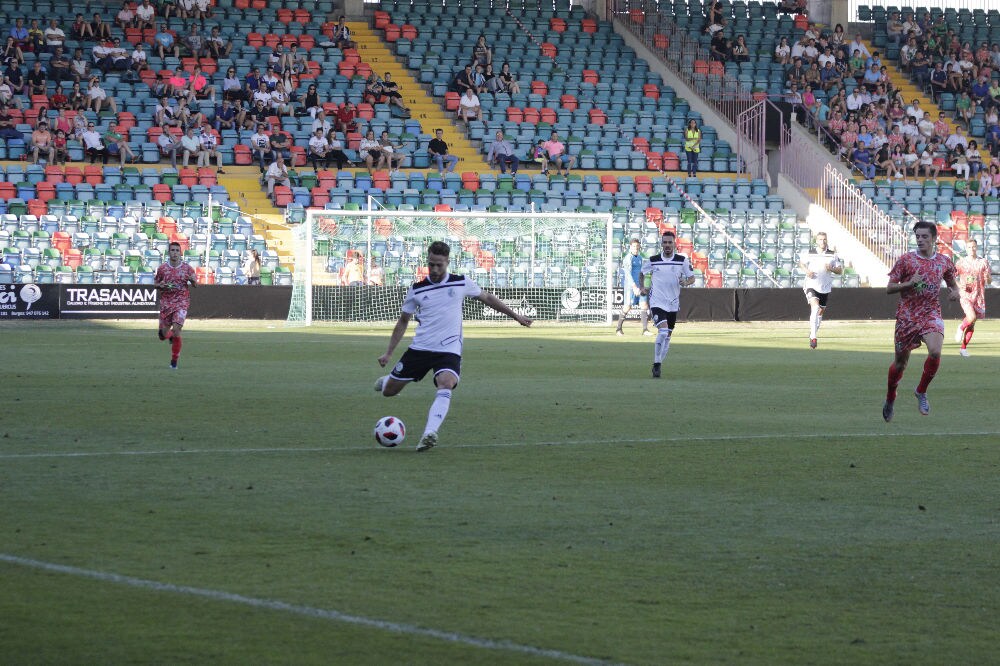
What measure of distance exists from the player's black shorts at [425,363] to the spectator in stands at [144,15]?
33.6 m

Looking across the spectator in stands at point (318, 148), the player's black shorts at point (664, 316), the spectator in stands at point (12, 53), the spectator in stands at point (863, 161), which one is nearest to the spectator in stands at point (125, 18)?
the spectator in stands at point (12, 53)

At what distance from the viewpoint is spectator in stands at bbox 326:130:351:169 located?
133ft

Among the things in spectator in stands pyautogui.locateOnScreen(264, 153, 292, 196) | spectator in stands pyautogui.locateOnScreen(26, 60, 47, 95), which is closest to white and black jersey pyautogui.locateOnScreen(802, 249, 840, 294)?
spectator in stands pyautogui.locateOnScreen(264, 153, 292, 196)

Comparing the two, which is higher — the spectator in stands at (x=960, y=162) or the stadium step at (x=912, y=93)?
the stadium step at (x=912, y=93)

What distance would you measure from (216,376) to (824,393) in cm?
A: 757

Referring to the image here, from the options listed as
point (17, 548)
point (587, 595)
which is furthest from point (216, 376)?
point (587, 595)

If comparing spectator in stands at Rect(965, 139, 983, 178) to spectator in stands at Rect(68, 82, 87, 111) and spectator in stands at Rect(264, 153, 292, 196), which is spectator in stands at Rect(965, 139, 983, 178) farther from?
spectator in stands at Rect(68, 82, 87, 111)

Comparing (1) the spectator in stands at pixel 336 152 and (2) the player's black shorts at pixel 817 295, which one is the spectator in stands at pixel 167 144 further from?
(2) the player's black shorts at pixel 817 295

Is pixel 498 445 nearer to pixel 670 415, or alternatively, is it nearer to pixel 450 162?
pixel 670 415

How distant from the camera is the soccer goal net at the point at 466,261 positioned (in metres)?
36.8

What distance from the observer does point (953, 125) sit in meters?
47.7

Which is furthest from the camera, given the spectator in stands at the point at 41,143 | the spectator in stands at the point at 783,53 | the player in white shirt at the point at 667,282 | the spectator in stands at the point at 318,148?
the spectator in stands at the point at 783,53

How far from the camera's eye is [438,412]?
39.3ft

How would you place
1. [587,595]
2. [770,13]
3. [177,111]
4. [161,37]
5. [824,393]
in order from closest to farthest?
[587,595]
[824,393]
[177,111]
[161,37]
[770,13]
